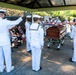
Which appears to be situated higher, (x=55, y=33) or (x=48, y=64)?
(x=55, y=33)

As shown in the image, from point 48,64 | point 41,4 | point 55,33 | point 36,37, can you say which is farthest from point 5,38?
point 55,33

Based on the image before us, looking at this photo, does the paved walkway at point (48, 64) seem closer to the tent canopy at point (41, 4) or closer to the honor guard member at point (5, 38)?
the honor guard member at point (5, 38)

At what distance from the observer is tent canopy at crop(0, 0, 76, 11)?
632 cm

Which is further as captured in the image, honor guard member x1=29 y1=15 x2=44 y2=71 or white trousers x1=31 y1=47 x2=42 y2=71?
white trousers x1=31 y1=47 x2=42 y2=71

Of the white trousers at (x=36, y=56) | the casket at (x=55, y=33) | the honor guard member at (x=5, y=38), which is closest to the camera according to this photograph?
the honor guard member at (x=5, y=38)

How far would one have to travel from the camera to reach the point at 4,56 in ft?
18.3

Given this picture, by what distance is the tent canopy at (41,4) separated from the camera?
20.7ft

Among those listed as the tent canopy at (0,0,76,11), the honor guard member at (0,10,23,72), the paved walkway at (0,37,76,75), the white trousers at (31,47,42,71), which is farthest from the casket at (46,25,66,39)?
the honor guard member at (0,10,23,72)

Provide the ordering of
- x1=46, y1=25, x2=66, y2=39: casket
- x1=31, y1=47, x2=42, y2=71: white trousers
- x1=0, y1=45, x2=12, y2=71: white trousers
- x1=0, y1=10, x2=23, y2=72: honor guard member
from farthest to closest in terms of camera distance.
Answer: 1. x1=46, y1=25, x2=66, y2=39: casket
2. x1=31, y1=47, x2=42, y2=71: white trousers
3. x1=0, y1=45, x2=12, y2=71: white trousers
4. x1=0, y1=10, x2=23, y2=72: honor guard member

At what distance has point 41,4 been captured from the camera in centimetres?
717

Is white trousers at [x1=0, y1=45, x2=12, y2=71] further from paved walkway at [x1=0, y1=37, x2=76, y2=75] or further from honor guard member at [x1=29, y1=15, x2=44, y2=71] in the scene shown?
honor guard member at [x1=29, y1=15, x2=44, y2=71]

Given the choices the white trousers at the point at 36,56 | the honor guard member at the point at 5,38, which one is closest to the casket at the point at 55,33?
the white trousers at the point at 36,56

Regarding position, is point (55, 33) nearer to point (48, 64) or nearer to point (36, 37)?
point (48, 64)

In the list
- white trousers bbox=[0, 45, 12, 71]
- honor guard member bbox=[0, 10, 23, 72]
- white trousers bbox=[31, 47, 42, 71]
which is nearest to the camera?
honor guard member bbox=[0, 10, 23, 72]
